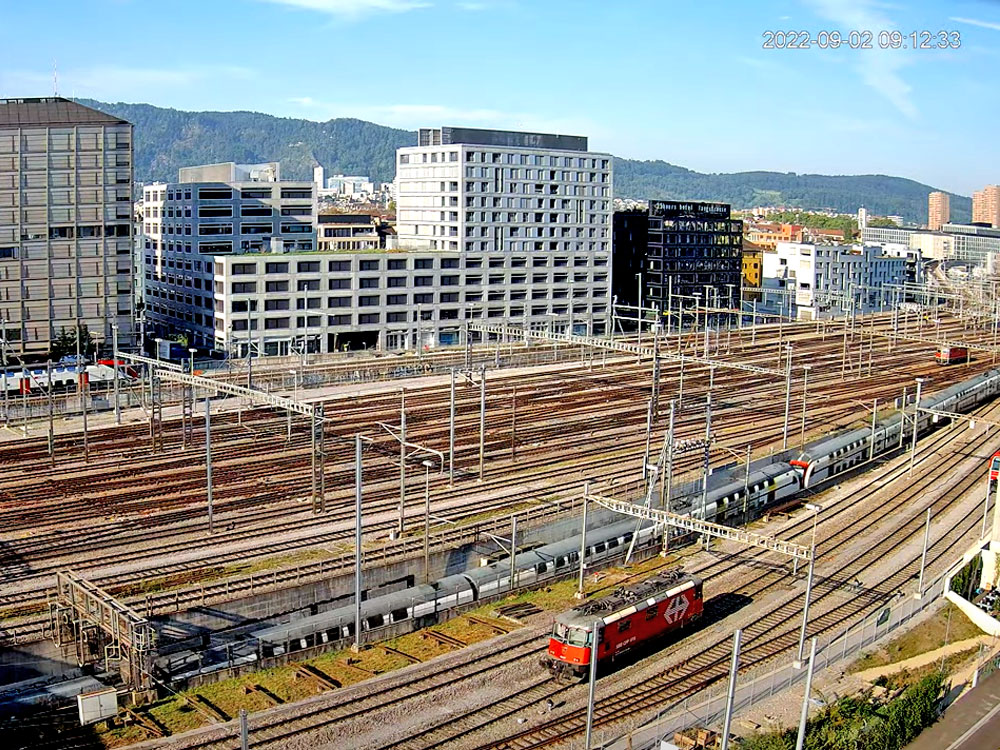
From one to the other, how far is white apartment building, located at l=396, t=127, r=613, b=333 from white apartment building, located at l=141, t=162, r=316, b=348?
8.97 m

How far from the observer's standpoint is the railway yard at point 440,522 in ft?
78.7

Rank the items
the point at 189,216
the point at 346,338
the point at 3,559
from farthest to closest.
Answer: the point at 189,216 < the point at 346,338 < the point at 3,559

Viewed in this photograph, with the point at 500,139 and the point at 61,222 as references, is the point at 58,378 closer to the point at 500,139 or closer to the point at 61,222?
the point at 61,222

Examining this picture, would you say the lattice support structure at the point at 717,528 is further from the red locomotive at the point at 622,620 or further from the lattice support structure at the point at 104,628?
the lattice support structure at the point at 104,628

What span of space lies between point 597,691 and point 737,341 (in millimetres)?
64672

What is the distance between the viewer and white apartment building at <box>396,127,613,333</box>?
82125 mm

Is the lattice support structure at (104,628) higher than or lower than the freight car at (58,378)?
lower

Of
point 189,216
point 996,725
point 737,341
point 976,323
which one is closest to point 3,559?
point 996,725

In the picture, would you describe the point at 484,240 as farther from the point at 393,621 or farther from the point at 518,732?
the point at 518,732

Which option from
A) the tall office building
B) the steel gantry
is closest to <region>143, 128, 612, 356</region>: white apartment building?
the tall office building

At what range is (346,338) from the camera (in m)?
74.4

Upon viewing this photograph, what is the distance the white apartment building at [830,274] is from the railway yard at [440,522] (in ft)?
148

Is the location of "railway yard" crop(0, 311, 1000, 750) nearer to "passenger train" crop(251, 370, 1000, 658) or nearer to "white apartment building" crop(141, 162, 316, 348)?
"passenger train" crop(251, 370, 1000, 658)

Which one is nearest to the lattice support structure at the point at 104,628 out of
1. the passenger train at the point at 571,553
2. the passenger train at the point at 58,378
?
the passenger train at the point at 571,553
